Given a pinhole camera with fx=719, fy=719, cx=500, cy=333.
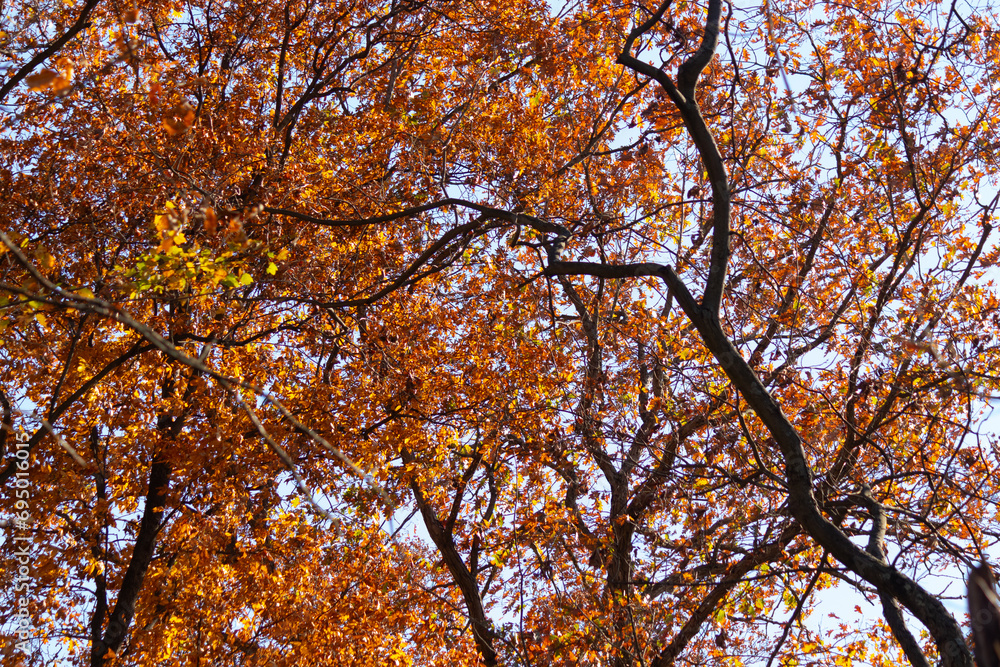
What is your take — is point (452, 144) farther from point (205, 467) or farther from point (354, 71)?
point (205, 467)

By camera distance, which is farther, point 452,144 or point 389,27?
point 389,27

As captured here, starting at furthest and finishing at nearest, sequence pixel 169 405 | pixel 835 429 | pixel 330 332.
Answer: pixel 169 405 → pixel 330 332 → pixel 835 429

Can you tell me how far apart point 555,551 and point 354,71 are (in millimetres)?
7887

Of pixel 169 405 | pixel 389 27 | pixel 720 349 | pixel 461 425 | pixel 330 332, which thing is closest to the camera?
pixel 720 349

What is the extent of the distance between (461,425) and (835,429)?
15.2ft

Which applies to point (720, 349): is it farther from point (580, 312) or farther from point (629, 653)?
point (580, 312)

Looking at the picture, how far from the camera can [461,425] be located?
9.80m

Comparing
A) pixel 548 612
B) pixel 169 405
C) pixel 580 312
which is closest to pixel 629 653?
pixel 548 612

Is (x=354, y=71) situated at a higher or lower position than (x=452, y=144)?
higher

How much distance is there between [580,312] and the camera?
36.9ft

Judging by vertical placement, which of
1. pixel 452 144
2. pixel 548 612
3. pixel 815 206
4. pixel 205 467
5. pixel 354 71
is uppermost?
pixel 354 71

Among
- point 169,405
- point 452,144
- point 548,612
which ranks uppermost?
point 452,144

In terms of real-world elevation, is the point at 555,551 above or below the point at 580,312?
below

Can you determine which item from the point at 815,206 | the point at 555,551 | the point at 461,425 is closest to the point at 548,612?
the point at 555,551
